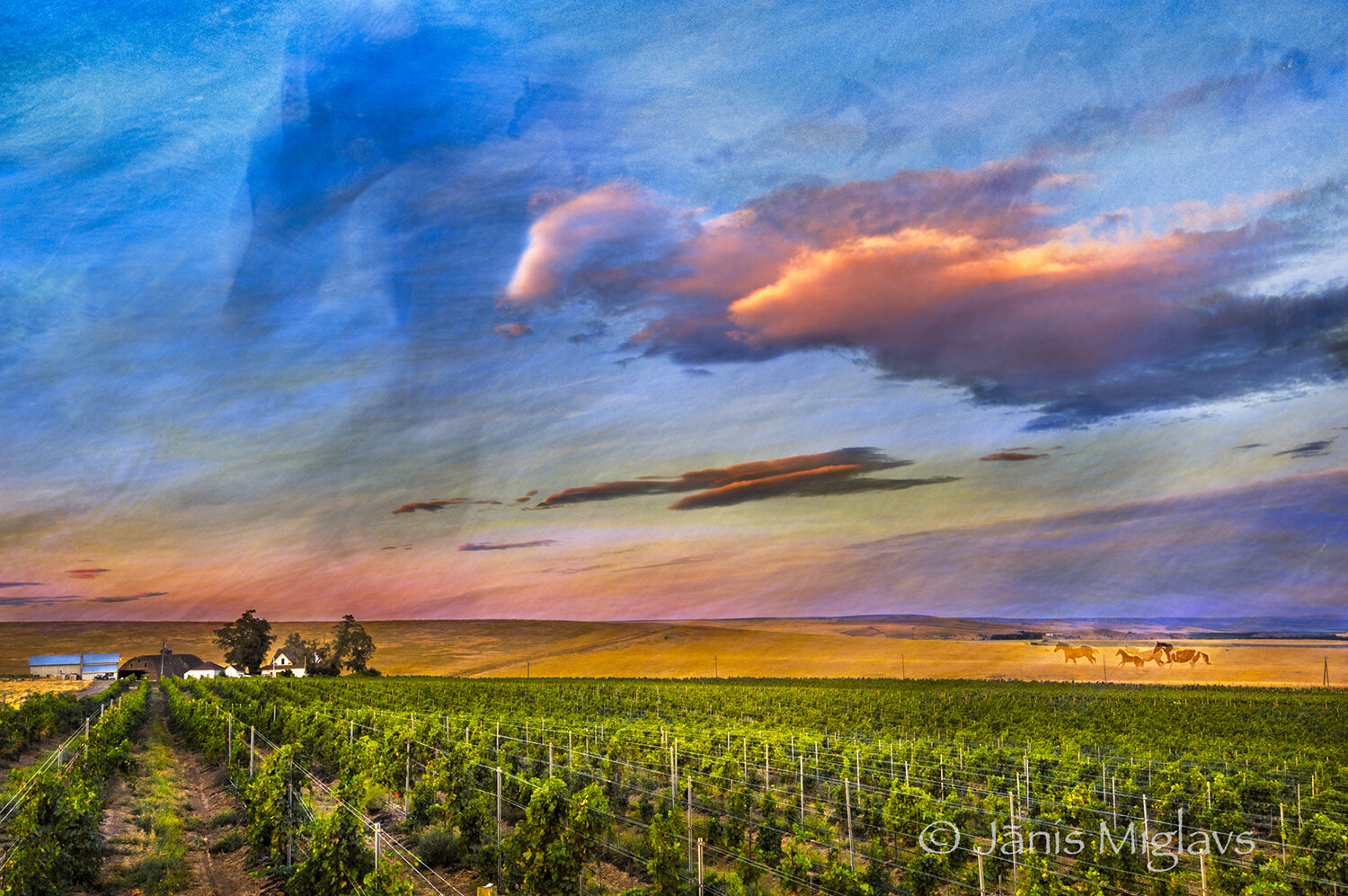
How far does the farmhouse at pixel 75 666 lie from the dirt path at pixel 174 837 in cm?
11465

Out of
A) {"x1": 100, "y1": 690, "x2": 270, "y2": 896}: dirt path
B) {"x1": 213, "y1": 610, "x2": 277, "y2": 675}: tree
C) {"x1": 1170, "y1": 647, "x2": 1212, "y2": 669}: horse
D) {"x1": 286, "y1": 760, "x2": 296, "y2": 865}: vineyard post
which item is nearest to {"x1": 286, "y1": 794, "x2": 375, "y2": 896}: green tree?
{"x1": 286, "y1": 760, "x2": 296, "y2": 865}: vineyard post

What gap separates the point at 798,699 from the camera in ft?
205

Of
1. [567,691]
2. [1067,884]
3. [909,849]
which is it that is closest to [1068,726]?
[909,849]

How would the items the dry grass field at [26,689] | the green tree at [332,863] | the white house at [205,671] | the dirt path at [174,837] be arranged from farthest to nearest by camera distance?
the white house at [205,671] < the dry grass field at [26,689] < the dirt path at [174,837] < the green tree at [332,863]

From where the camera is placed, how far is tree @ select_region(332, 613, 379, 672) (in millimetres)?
125562

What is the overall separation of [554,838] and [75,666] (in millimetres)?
148190

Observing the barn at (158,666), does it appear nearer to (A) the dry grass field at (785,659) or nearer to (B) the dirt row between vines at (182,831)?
(A) the dry grass field at (785,659)

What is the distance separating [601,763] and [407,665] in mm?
143998

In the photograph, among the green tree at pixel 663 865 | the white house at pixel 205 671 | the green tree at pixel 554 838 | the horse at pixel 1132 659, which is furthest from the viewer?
the horse at pixel 1132 659

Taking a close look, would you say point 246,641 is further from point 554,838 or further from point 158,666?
point 554,838

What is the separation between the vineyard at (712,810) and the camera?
1412cm

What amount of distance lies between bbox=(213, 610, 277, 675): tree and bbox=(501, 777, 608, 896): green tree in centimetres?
13050

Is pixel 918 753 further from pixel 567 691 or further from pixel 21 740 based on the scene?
pixel 567 691

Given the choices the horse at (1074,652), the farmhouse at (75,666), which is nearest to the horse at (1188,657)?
the horse at (1074,652)
